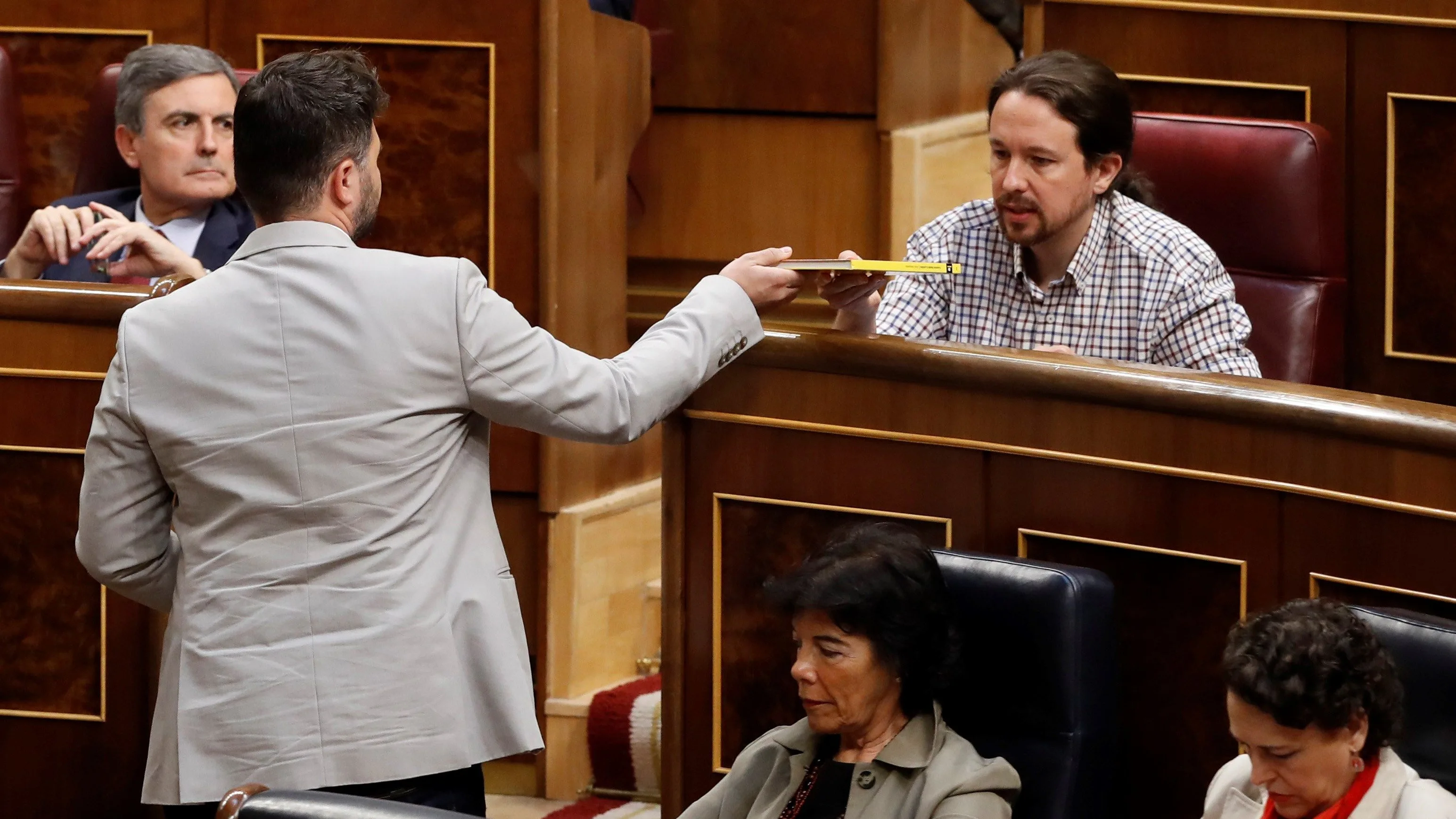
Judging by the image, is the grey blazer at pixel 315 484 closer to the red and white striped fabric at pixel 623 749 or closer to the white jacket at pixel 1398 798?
the white jacket at pixel 1398 798

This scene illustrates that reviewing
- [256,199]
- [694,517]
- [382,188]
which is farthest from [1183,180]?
[256,199]

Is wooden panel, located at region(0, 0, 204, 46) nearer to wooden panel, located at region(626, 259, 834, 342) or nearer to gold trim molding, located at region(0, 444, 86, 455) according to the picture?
gold trim molding, located at region(0, 444, 86, 455)

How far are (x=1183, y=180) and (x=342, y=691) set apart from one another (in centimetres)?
156

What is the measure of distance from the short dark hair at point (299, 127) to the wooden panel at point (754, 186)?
2122mm

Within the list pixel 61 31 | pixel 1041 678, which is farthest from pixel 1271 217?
pixel 61 31

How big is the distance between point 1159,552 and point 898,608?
0.29 metres

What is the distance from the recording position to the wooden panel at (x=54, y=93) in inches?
130

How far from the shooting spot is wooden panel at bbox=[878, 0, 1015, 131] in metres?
3.83

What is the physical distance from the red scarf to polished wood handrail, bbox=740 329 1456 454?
346 mm

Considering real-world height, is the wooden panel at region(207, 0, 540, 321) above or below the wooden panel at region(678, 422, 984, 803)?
above

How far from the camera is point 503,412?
72.8 inches

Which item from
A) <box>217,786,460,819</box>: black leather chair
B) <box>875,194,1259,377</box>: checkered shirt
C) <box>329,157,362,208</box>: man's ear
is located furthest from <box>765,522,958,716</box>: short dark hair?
<box>217,786,460,819</box>: black leather chair

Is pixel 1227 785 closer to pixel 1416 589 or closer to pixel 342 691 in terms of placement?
pixel 1416 589

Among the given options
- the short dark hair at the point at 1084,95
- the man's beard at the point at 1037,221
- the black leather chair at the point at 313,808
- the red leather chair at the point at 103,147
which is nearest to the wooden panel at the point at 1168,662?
the man's beard at the point at 1037,221
